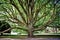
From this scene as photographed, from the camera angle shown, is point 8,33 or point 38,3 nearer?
point 38,3

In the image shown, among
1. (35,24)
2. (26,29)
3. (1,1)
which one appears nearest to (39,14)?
(35,24)

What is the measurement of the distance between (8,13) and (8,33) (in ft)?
3.35

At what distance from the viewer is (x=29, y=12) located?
5281mm

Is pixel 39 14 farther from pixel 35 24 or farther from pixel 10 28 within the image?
pixel 10 28

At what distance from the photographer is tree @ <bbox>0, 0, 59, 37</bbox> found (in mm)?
5285

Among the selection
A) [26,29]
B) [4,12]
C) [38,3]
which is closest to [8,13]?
[4,12]

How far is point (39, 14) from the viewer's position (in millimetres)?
5652

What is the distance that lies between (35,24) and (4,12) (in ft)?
4.72

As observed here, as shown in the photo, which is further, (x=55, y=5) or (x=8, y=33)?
(x=8, y=33)

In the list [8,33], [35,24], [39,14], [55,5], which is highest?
[55,5]

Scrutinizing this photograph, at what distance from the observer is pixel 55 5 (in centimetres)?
527

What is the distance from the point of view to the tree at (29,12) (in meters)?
5.29

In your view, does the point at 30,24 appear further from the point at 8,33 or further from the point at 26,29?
the point at 8,33

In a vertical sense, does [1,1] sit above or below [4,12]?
above
